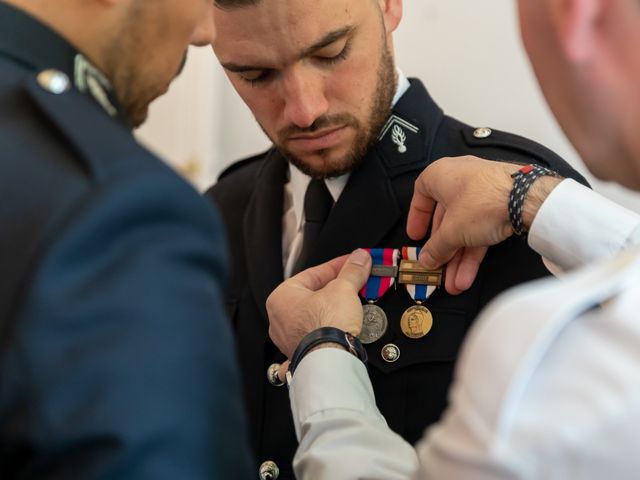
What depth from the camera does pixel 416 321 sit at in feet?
4.29

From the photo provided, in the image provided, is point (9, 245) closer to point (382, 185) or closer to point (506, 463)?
point (506, 463)

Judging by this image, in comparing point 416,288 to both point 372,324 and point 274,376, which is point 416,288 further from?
point 274,376

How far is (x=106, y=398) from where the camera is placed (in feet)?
2.08

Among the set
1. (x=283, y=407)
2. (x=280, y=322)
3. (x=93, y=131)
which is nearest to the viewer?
(x=93, y=131)

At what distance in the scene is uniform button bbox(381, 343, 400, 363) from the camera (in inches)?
51.0

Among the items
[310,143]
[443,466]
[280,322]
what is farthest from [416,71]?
[443,466]

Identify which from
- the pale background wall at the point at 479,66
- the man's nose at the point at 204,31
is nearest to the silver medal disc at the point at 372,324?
the man's nose at the point at 204,31

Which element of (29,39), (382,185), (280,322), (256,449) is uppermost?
(29,39)

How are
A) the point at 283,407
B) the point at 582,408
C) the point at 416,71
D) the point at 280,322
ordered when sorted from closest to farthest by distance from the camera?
the point at 582,408 → the point at 280,322 → the point at 283,407 → the point at 416,71

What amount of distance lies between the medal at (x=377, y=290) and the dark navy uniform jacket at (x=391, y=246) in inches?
0.5

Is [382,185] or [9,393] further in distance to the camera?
[382,185]

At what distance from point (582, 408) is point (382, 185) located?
815 millimetres

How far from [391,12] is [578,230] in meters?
0.53

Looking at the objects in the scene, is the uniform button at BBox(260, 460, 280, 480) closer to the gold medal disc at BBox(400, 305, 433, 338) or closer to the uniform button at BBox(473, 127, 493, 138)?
the gold medal disc at BBox(400, 305, 433, 338)
